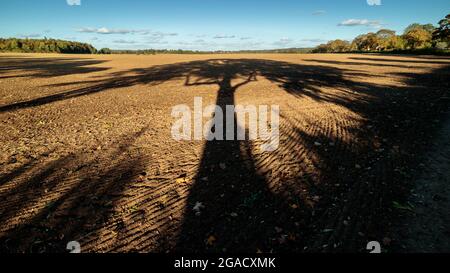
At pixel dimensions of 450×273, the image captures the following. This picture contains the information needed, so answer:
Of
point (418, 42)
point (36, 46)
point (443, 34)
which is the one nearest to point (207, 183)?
point (443, 34)

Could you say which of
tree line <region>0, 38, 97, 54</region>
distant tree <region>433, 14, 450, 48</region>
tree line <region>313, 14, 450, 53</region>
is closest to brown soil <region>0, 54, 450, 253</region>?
tree line <region>313, 14, 450, 53</region>

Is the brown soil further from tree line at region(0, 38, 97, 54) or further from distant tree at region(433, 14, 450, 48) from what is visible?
tree line at region(0, 38, 97, 54)

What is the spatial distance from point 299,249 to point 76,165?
17.0 feet

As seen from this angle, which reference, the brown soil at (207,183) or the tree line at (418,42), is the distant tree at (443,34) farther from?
the brown soil at (207,183)

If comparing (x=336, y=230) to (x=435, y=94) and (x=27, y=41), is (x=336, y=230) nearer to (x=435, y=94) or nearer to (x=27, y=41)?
(x=435, y=94)

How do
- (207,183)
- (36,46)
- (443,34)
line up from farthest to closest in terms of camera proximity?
1. (36,46)
2. (443,34)
3. (207,183)

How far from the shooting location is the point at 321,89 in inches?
582

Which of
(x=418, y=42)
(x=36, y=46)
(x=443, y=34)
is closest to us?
(x=443, y=34)

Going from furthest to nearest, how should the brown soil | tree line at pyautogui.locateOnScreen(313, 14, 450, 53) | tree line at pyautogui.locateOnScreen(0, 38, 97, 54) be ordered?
tree line at pyautogui.locateOnScreen(0, 38, 97, 54) → tree line at pyautogui.locateOnScreen(313, 14, 450, 53) → the brown soil

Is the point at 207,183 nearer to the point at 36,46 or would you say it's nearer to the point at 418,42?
the point at 418,42

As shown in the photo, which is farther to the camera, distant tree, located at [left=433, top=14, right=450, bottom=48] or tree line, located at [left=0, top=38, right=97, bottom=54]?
tree line, located at [left=0, top=38, right=97, bottom=54]

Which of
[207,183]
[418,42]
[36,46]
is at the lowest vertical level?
[207,183]
